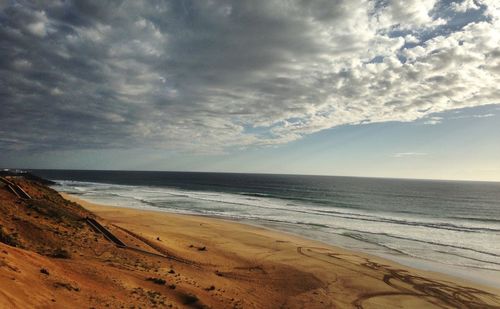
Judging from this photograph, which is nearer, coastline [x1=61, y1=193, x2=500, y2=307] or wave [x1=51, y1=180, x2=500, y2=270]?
coastline [x1=61, y1=193, x2=500, y2=307]

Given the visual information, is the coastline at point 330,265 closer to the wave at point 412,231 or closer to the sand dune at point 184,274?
the sand dune at point 184,274

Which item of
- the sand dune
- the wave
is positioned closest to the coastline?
the sand dune

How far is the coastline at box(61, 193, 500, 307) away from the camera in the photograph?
18.8m

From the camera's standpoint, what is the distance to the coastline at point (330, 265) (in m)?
18.8

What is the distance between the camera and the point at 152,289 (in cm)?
1412

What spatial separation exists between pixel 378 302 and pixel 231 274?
27.9ft

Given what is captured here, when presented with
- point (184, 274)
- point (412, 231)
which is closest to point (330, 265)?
point (184, 274)

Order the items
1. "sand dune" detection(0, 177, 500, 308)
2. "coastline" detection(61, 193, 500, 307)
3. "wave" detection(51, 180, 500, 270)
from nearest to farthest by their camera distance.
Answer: "sand dune" detection(0, 177, 500, 308) < "coastline" detection(61, 193, 500, 307) < "wave" detection(51, 180, 500, 270)

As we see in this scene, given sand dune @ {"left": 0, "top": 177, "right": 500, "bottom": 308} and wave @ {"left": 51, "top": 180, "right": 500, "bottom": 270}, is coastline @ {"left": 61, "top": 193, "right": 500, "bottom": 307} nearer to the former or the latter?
sand dune @ {"left": 0, "top": 177, "right": 500, "bottom": 308}

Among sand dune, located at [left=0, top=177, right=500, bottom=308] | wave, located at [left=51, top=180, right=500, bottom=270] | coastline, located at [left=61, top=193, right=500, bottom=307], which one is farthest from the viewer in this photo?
wave, located at [left=51, top=180, right=500, bottom=270]

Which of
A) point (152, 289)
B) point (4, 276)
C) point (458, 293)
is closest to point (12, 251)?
point (4, 276)

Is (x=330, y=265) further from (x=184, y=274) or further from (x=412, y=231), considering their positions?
(x=412, y=231)

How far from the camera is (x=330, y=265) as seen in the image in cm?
2375

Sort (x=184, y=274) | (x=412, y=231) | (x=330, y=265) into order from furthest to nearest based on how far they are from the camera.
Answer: (x=412, y=231) < (x=330, y=265) < (x=184, y=274)
